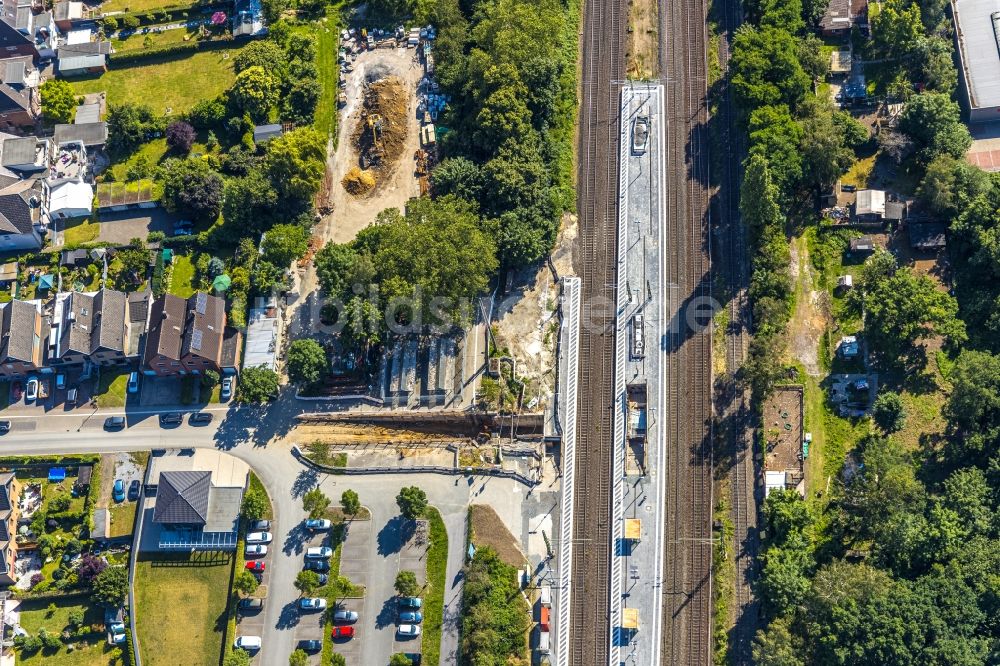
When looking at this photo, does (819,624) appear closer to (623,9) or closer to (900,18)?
(900,18)

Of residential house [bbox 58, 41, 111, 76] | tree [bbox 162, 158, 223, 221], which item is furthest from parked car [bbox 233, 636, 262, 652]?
residential house [bbox 58, 41, 111, 76]

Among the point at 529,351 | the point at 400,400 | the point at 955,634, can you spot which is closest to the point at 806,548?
the point at 955,634

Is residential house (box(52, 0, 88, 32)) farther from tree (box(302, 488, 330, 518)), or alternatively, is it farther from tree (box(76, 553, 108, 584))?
tree (box(302, 488, 330, 518))

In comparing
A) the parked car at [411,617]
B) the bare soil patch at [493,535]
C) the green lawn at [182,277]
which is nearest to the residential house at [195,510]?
the parked car at [411,617]

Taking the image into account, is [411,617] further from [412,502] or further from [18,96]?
[18,96]

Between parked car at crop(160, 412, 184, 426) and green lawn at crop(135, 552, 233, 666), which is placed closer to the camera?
green lawn at crop(135, 552, 233, 666)
